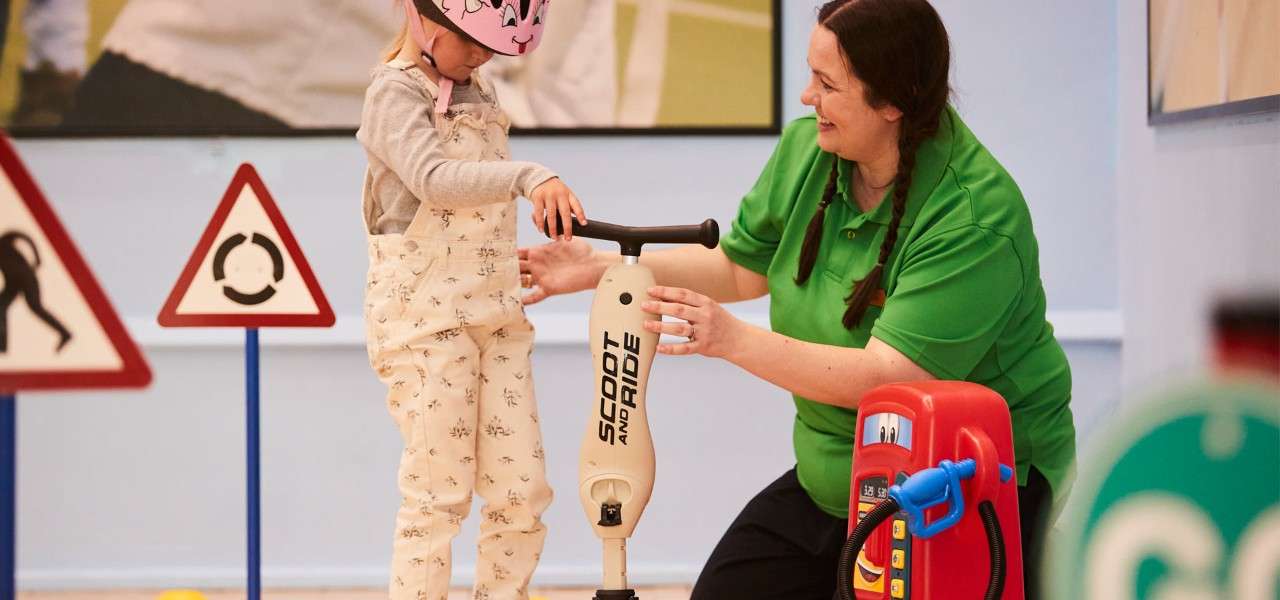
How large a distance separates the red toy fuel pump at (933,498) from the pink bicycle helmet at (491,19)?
0.69m

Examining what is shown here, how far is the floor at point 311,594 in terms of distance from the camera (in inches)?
113

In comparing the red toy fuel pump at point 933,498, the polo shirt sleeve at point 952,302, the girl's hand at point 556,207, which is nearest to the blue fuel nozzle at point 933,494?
the red toy fuel pump at point 933,498

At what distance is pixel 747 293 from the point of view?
2.07m

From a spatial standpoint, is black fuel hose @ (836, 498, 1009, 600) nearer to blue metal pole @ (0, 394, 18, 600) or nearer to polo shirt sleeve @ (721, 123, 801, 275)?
polo shirt sleeve @ (721, 123, 801, 275)

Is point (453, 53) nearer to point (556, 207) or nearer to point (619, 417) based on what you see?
point (556, 207)

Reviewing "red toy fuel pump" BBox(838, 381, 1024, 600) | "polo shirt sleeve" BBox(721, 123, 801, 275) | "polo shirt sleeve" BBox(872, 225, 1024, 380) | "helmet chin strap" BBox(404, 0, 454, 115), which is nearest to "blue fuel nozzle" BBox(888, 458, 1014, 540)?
"red toy fuel pump" BBox(838, 381, 1024, 600)

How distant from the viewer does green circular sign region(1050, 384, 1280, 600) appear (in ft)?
2.65

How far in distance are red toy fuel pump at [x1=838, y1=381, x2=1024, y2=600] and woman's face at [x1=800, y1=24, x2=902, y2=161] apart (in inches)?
15.8

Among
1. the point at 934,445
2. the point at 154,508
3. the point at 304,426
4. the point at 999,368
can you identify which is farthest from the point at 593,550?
the point at 934,445

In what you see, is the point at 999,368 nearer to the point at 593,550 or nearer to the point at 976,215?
the point at 976,215

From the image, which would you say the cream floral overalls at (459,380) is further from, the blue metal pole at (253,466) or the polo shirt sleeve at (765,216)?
the polo shirt sleeve at (765,216)

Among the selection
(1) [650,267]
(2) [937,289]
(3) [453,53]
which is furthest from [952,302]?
(3) [453,53]

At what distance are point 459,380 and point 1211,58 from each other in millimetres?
1407

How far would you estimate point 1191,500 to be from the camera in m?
0.82
